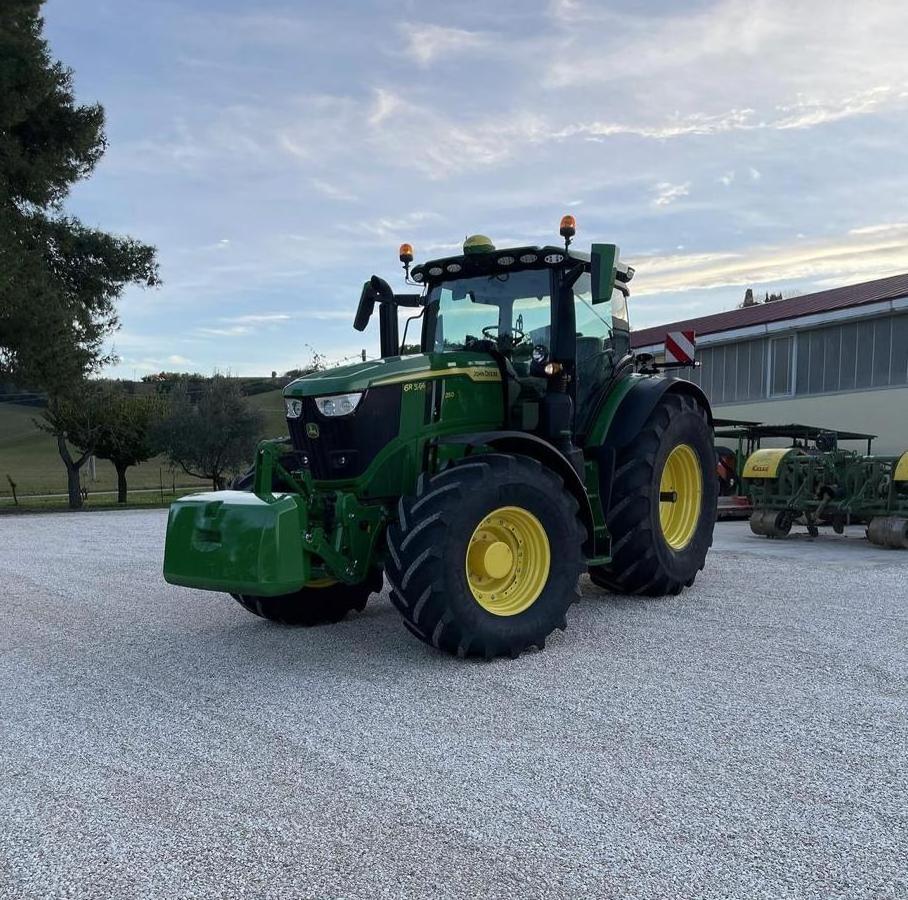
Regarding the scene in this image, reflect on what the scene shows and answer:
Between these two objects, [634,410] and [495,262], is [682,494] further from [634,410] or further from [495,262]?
[495,262]

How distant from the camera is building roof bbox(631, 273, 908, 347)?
17703 mm

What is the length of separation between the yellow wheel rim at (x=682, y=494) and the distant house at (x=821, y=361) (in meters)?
10.7

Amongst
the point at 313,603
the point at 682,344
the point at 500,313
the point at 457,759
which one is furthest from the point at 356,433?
the point at 682,344

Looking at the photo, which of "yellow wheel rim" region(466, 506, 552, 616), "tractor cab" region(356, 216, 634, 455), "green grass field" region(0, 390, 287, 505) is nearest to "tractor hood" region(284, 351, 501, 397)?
"tractor cab" region(356, 216, 634, 455)

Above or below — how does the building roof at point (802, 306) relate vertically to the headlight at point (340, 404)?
above

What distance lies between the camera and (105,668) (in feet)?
17.3

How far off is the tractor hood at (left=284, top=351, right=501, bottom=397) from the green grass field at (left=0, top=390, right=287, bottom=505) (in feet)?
78.9

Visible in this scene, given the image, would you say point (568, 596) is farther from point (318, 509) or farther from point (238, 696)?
point (238, 696)

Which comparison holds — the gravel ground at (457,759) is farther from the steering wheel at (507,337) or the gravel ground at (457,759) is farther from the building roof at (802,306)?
the building roof at (802,306)

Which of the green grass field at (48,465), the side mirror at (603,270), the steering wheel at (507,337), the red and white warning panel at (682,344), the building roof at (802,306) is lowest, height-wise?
the green grass field at (48,465)

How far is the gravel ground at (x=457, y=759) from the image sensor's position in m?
2.78

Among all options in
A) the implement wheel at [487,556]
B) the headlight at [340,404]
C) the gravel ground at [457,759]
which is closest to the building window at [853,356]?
the gravel ground at [457,759]

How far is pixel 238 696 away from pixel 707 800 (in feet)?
8.02

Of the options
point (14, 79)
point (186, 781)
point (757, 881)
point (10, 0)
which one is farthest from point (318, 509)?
point (10, 0)
